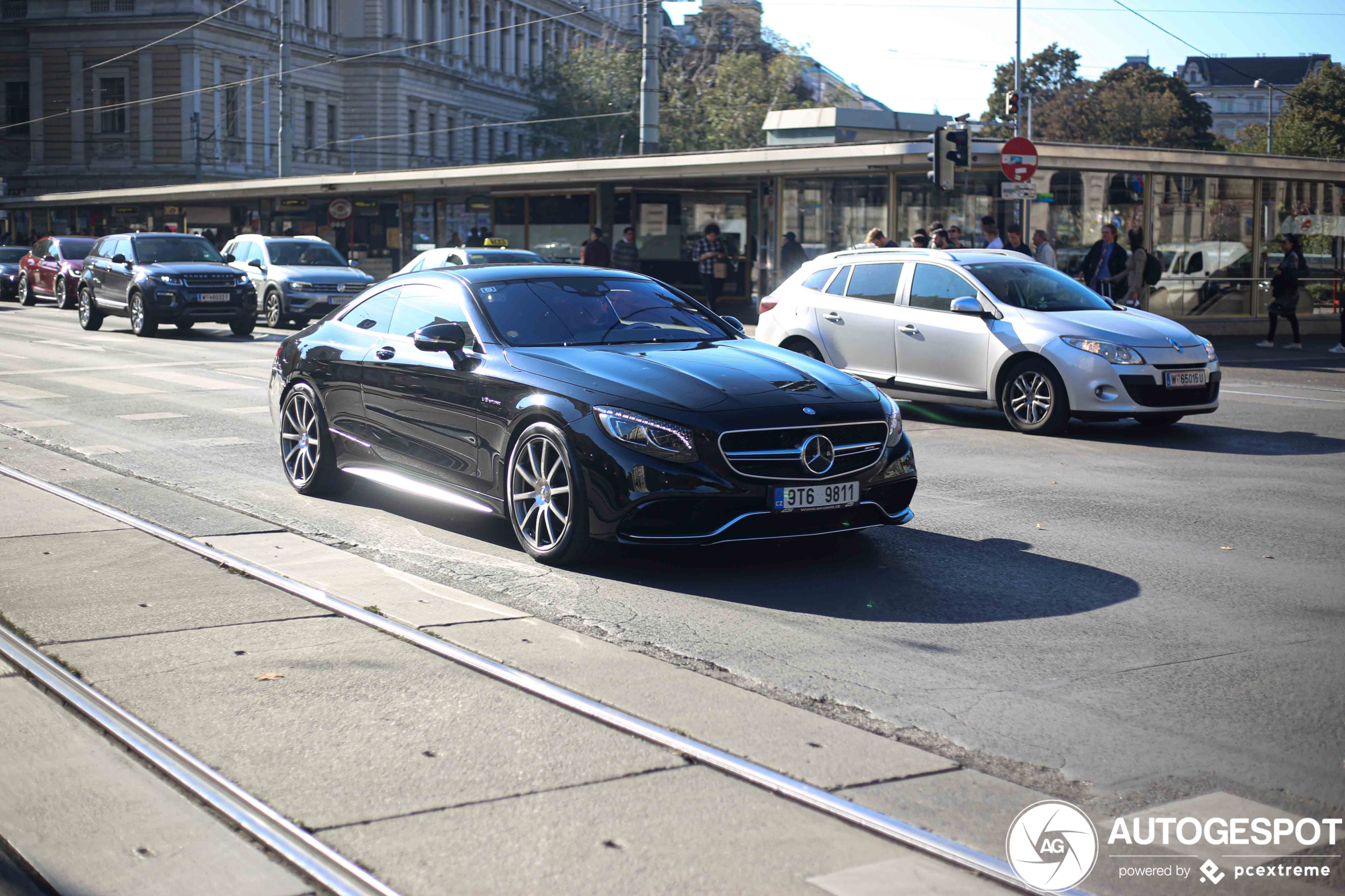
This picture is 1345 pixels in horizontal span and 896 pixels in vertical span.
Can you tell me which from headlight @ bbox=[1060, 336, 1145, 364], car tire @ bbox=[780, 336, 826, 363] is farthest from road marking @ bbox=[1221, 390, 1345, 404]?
car tire @ bbox=[780, 336, 826, 363]

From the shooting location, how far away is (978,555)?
7355 millimetres

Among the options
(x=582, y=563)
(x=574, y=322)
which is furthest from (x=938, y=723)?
(x=574, y=322)

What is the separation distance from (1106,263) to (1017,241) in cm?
137

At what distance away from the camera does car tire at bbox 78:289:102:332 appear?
2648cm

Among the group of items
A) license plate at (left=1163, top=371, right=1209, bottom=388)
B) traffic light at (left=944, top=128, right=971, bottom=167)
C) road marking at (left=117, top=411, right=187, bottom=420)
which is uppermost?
traffic light at (left=944, top=128, right=971, bottom=167)

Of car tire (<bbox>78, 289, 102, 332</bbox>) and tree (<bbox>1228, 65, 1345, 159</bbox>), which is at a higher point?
tree (<bbox>1228, 65, 1345, 159</bbox>)

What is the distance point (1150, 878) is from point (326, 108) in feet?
283

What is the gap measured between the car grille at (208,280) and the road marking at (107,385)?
7612 millimetres

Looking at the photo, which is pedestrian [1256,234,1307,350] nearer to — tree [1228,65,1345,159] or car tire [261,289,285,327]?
car tire [261,289,285,327]

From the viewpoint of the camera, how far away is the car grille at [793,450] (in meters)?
6.59

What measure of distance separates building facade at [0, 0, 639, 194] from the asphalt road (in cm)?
6104

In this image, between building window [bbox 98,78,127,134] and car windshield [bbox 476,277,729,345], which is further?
building window [bbox 98,78,127,134]

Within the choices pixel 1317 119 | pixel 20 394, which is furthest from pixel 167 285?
pixel 1317 119

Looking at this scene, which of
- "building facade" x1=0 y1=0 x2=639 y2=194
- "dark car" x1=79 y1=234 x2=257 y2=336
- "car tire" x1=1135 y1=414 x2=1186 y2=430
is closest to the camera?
"car tire" x1=1135 y1=414 x2=1186 y2=430
